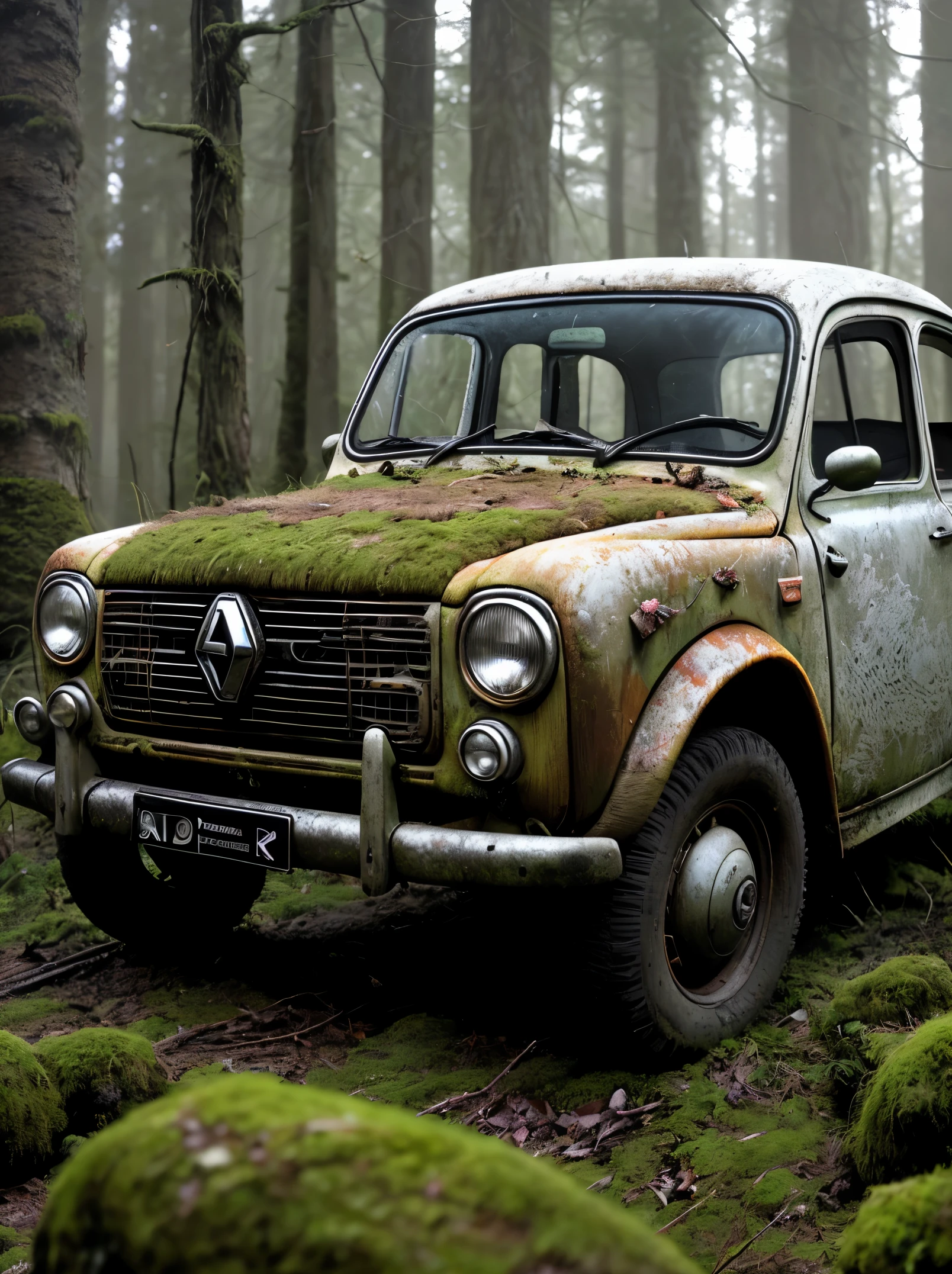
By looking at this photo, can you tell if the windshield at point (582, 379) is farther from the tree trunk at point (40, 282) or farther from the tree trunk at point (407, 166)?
the tree trunk at point (407, 166)

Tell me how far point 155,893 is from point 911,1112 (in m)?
2.78

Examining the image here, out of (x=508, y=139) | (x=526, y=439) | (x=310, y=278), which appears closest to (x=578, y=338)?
(x=526, y=439)

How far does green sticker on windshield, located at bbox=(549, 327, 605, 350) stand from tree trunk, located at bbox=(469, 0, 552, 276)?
23.8 ft

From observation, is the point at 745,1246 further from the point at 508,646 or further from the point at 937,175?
the point at 937,175

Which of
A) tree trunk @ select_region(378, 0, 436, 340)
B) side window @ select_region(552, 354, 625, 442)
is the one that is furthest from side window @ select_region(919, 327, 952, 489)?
tree trunk @ select_region(378, 0, 436, 340)

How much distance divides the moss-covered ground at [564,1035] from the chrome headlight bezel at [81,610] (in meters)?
1.15

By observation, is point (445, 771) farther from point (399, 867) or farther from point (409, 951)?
point (409, 951)

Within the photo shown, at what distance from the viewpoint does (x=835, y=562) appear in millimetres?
3943

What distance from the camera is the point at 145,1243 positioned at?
0.99 metres

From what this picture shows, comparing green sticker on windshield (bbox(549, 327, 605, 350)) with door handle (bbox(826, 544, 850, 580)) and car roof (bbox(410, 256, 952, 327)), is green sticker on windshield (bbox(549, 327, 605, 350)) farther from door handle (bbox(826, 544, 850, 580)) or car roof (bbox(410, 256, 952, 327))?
door handle (bbox(826, 544, 850, 580))

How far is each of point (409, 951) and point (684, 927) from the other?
1.34 metres

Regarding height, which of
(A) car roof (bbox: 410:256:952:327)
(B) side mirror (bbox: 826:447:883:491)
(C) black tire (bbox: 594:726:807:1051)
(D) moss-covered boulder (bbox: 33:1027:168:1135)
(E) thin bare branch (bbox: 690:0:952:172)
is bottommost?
(D) moss-covered boulder (bbox: 33:1027:168:1135)

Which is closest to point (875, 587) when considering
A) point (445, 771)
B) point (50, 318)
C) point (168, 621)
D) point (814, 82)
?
point (445, 771)

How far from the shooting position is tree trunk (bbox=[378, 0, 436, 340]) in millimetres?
12445
